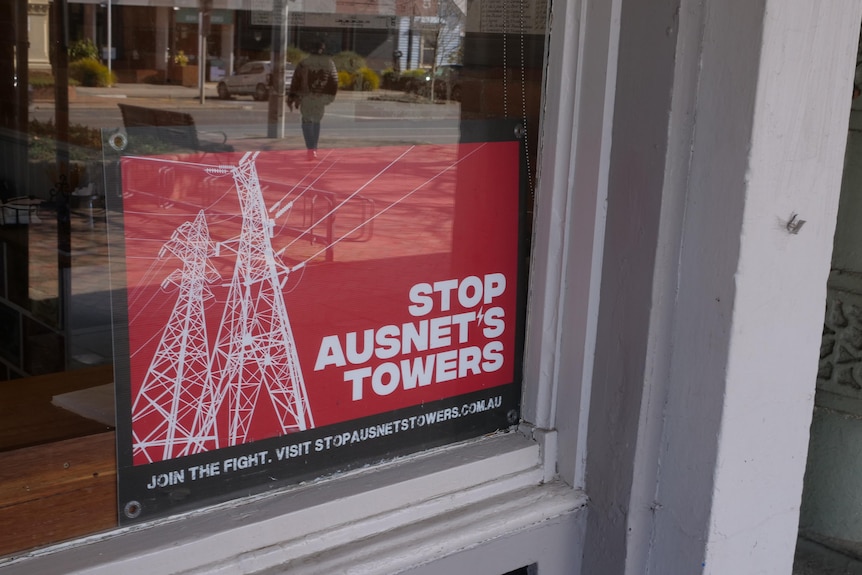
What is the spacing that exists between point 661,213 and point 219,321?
2.73 ft

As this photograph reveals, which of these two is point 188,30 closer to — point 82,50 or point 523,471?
point 82,50

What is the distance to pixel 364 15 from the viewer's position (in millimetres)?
3340

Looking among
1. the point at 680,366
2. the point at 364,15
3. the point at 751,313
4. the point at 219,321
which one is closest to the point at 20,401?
the point at 219,321

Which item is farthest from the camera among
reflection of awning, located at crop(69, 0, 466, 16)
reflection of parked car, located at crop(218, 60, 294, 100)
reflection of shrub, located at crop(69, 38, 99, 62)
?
reflection of shrub, located at crop(69, 38, 99, 62)

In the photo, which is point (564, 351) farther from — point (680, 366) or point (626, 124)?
point (626, 124)

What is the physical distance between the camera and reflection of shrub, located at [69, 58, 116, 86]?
8914 mm

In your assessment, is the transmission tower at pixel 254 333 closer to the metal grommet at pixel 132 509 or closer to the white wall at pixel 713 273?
the metal grommet at pixel 132 509

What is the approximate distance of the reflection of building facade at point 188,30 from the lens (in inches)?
184

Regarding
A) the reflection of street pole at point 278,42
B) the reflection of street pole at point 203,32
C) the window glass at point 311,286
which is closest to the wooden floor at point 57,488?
the window glass at point 311,286

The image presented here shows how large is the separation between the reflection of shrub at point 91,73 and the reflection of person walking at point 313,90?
3.03m

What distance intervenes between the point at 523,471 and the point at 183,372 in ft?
2.57

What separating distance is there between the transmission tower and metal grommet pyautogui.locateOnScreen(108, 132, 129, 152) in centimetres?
17

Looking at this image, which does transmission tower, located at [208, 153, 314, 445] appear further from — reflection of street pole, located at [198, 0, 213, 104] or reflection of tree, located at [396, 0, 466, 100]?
reflection of street pole, located at [198, 0, 213, 104]

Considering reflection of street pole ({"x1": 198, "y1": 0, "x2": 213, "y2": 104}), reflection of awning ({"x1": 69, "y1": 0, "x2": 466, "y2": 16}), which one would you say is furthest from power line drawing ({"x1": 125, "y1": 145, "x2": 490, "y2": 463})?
reflection of street pole ({"x1": 198, "y1": 0, "x2": 213, "y2": 104})
